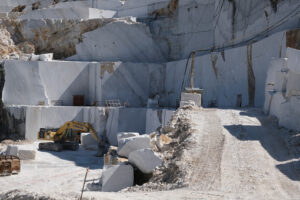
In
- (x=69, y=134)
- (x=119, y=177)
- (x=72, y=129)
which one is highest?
(x=119, y=177)

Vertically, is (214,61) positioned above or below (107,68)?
above

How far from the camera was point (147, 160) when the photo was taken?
9125 mm

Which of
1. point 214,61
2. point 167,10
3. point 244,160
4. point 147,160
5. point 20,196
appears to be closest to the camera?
point 20,196

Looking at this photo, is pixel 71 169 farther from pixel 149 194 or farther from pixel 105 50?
pixel 105 50

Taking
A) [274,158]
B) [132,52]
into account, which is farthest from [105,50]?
[274,158]

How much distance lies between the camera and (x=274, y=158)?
823 cm

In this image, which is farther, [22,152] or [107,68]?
[107,68]

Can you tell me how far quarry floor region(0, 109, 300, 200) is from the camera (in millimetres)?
6859

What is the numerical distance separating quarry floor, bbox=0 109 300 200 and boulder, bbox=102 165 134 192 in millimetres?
887

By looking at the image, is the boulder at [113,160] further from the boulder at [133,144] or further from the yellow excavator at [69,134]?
the yellow excavator at [69,134]

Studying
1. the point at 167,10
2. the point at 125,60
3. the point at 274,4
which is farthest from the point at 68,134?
the point at 274,4

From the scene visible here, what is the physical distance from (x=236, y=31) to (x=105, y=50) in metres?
11.3

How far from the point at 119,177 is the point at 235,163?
2907mm

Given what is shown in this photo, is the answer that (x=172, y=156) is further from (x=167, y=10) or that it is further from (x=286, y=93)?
(x=167, y=10)
